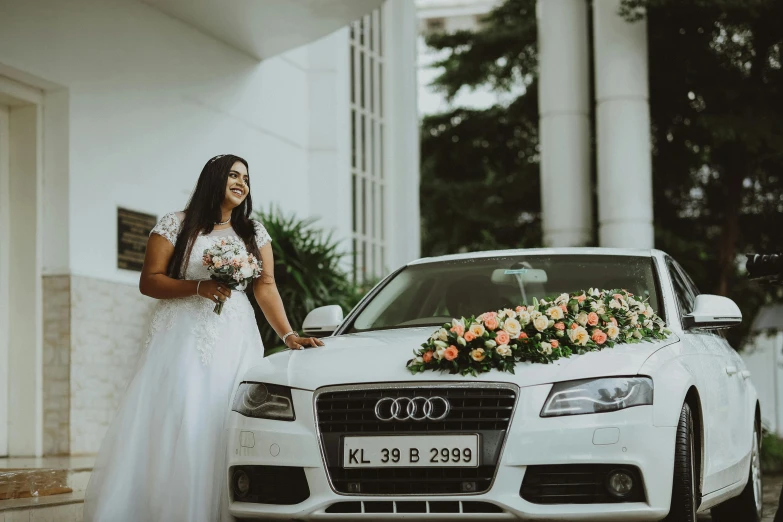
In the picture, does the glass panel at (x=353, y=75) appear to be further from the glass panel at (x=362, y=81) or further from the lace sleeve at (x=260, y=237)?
the lace sleeve at (x=260, y=237)

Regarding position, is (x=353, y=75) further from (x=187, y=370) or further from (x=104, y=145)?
(x=187, y=370)

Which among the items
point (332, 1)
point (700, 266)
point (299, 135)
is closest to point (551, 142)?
point (700, 266)

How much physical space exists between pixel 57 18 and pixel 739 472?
7.01 meters

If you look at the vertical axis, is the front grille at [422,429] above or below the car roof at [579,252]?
below

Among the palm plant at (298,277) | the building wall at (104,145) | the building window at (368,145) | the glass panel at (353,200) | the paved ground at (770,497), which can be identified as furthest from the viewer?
the building window at (368,145)

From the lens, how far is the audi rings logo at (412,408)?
504cm

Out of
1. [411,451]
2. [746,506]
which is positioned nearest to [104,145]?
[746,506]

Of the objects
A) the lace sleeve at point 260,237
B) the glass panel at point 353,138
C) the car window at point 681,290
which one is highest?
the glass panel at point 353,138

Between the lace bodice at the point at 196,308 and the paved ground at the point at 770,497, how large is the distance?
3.90m

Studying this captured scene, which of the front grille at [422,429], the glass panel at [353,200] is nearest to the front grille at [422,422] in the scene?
the front grille at [422,429]

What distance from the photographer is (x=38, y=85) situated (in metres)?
10.6

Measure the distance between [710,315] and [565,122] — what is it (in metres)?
12.9

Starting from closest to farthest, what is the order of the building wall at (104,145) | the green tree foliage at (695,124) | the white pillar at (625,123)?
1. the building wall at (104,145)
2. the white pillar at (625,123)
3. the green tree foliage at (695,124)

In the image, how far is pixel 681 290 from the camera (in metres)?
6.89
